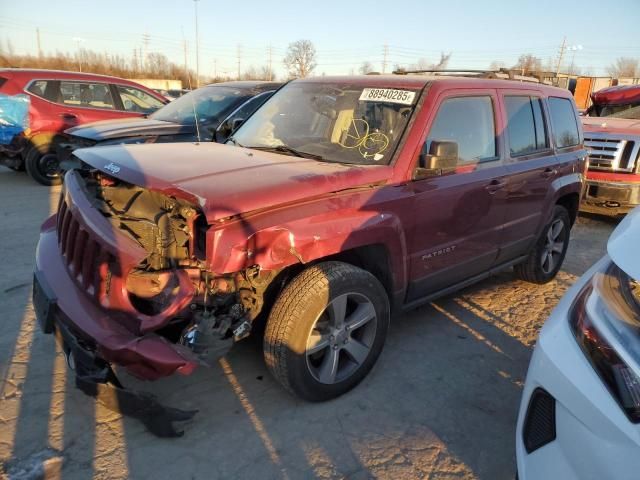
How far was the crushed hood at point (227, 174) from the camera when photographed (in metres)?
2.38

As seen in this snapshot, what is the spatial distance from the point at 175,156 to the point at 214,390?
1.50m

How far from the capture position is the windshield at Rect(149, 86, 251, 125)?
24.5ft

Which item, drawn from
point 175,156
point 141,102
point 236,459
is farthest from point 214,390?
point 141,102

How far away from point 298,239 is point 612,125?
7864mm

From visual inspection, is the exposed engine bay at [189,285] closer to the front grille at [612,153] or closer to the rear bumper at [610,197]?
the front grille at [612,153]

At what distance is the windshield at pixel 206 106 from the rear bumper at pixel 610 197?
5.61 meters

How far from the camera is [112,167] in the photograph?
9.04ft

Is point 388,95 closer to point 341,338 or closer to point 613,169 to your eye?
point 341,338

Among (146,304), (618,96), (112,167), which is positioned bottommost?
(146,304)

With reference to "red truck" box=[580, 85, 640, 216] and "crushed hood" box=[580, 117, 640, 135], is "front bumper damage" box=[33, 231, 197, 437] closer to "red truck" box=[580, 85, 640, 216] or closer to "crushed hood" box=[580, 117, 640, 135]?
"red truck" box=[580, 85, 640, 216]

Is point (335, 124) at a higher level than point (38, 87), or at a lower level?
higher

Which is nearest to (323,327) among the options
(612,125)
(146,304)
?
(146,304)

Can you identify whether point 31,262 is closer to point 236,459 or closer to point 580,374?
point 236,459

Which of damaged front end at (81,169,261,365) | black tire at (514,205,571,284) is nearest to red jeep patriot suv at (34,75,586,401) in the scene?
damaged front end at (81,169,261,365)
